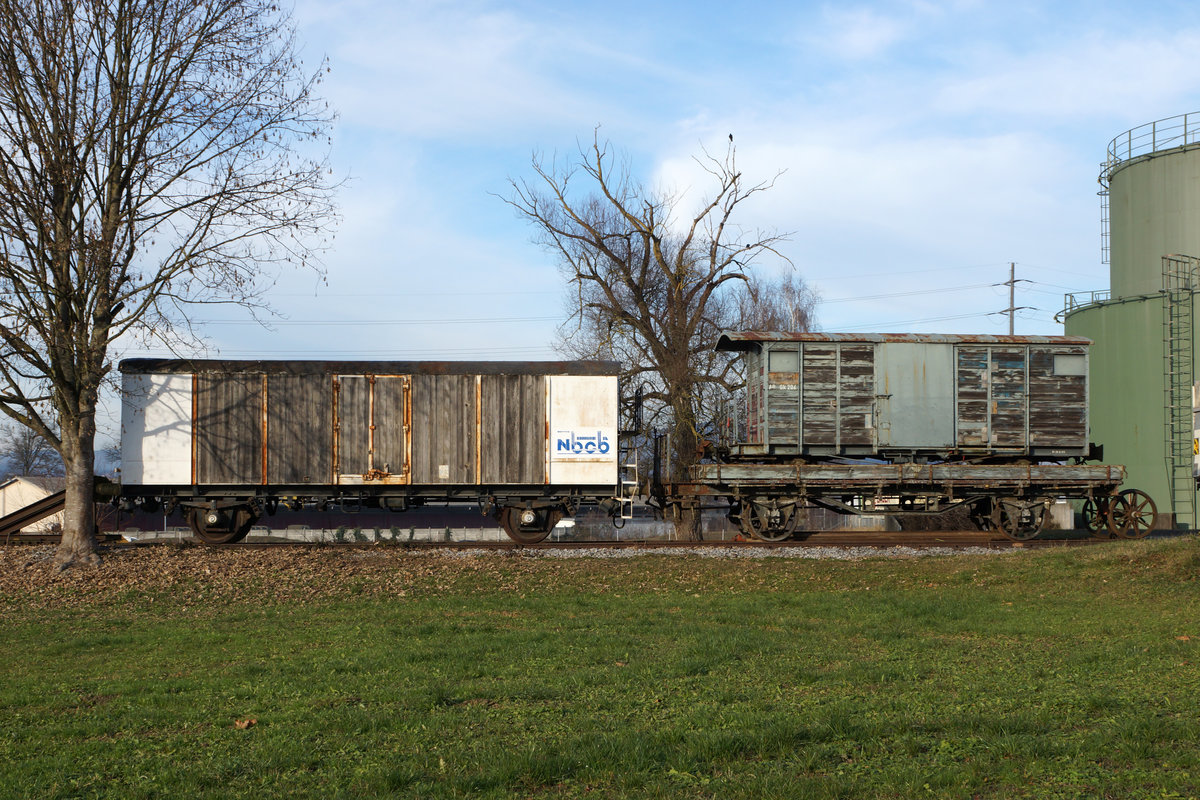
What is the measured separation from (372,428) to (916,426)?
1163 cm

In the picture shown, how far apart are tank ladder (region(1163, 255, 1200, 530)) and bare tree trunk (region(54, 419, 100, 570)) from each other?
31344 millimetres

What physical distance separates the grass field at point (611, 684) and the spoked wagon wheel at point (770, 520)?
4751 mm

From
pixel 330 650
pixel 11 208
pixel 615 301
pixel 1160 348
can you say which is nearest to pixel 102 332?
pixel 11 208

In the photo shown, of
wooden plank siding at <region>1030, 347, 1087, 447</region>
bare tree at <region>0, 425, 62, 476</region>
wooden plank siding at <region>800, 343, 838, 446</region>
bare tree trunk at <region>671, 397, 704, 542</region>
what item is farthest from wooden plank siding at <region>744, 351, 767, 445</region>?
bare tree at <region>0, 425, 62, 476</region>

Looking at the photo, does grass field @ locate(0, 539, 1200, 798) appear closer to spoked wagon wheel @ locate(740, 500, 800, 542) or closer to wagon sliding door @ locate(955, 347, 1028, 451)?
spoked wagon wheel @ locate(740, 500, 800, 542)

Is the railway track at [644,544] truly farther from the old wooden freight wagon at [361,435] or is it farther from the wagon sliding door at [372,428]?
the wagon sliding door at [372,428]

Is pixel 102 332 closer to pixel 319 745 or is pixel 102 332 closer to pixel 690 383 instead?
pixel 319 745

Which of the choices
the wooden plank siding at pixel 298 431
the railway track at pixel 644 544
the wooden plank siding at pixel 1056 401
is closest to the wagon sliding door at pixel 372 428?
the wooden plank siding at pixel 298 431

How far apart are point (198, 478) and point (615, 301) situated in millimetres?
12920

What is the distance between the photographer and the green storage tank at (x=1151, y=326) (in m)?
31.1

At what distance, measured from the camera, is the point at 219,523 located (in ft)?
64.6

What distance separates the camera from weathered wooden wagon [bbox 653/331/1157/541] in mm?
19906

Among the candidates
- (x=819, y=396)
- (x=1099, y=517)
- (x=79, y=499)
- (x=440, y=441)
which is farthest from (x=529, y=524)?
(x=1099, y=517)

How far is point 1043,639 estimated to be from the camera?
32.8 ft
